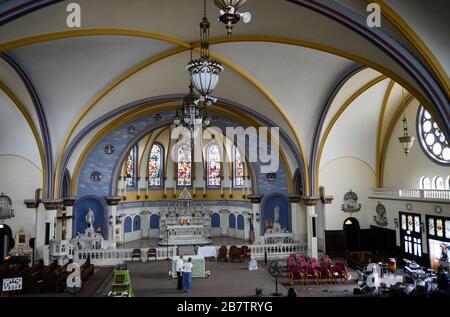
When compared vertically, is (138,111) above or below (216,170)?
above

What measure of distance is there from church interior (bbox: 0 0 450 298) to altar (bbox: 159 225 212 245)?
0.35 feet

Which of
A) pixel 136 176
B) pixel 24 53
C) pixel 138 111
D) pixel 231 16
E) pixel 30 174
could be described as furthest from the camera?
pixel 136 176

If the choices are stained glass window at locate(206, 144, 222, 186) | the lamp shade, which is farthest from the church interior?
stained glass window at locate(206, 144, 222, 186)

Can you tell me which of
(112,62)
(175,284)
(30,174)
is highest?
(112,62)

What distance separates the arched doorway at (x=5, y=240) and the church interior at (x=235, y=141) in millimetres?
79

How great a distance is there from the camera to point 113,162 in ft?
78.3

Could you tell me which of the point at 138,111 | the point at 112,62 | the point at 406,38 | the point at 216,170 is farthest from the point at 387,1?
the point at 216,170

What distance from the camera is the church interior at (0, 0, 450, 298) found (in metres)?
A: 10.1

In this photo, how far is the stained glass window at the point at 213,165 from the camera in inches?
1204

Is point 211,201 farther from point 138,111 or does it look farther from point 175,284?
point 175,284

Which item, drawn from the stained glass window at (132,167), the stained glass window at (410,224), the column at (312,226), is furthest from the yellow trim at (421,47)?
the stained glass window at (132,167)

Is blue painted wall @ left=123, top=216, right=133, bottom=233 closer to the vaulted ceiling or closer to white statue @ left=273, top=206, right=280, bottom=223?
the vaulted ceiling

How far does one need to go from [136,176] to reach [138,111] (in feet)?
25.3

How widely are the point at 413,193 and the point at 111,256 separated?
16.8m
